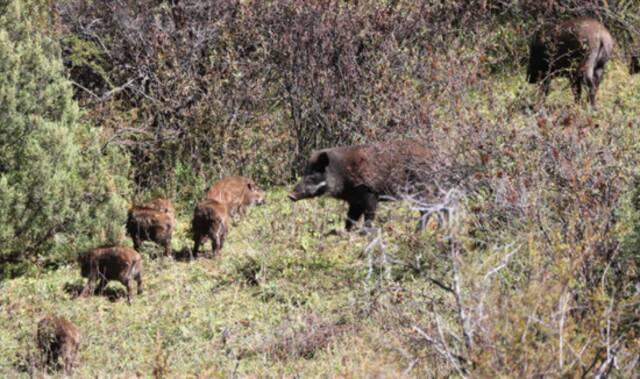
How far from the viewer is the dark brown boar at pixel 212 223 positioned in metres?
12.7

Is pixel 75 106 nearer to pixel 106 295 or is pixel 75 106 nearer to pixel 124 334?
pixel 106 295

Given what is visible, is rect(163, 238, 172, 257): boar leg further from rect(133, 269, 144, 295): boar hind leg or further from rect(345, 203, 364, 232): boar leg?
rect(345, 203, 364, 232): boar leg

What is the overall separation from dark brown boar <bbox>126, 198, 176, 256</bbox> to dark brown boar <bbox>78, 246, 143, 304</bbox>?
3.40 feet

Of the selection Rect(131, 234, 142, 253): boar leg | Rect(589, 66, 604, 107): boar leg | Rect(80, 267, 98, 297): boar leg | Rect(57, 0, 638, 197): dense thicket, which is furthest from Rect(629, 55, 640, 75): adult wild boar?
Rect(80, 267, 98, 297): boar leg

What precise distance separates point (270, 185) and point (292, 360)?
23.1 ft

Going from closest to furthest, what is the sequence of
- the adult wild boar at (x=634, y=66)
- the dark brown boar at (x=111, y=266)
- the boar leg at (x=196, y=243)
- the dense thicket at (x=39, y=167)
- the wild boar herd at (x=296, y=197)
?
the dark brown boar at (x=111, y=266) → the wild boar herd at (x=296, y=197) → the boar leg at (x=196, y=243) → the dense thicket at (x=39, y=167) → the adult wild boar at (x=634, y=66)

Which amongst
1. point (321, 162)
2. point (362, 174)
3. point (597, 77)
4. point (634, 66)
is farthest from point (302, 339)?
point (634, 66)

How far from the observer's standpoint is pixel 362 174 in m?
13.5

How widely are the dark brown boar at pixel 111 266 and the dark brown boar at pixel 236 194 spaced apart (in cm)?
215

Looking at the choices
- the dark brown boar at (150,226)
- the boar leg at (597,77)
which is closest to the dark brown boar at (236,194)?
the dark brown boar at (150,226)

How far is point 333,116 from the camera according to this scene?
15.8 m

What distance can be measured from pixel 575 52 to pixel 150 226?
764cm

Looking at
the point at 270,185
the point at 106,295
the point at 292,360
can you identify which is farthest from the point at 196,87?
the point at 292,360

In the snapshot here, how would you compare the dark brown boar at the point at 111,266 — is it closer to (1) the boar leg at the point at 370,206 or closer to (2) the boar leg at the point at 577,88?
(1) the boar leg at the point at 370,206
